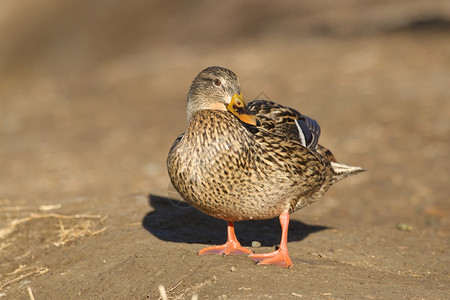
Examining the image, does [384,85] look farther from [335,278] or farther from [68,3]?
[68,3]

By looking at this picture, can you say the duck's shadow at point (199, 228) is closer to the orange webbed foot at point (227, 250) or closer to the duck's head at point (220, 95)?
the orange webbed foot at point (227, 250)

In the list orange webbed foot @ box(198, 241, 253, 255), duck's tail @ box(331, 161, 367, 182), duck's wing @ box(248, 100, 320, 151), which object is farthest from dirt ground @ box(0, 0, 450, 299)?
duck's tail @ box(331, 161, 367, 182)

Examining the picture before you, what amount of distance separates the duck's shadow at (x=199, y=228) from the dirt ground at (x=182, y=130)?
3cm

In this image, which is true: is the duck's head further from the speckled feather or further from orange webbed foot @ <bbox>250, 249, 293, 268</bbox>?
orange webbed foot @ <bbox>250, 249, 293, 268</bbox>

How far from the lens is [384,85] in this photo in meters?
12.7

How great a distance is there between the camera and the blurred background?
32.2 feet

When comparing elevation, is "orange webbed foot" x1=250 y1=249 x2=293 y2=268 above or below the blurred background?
below

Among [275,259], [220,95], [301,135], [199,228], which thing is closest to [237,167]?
[220,95]

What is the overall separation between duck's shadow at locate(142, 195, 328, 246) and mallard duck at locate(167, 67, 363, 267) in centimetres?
101

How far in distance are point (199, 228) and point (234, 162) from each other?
195 cm

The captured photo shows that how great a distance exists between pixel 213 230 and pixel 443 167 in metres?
4.53

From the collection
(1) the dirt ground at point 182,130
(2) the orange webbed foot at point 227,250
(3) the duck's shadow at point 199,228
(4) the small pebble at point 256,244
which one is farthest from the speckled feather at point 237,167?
(3) the duck's shadow at point 199,228

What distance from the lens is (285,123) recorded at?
526 centimetres

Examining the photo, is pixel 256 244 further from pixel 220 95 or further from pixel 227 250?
pixel 220 95
